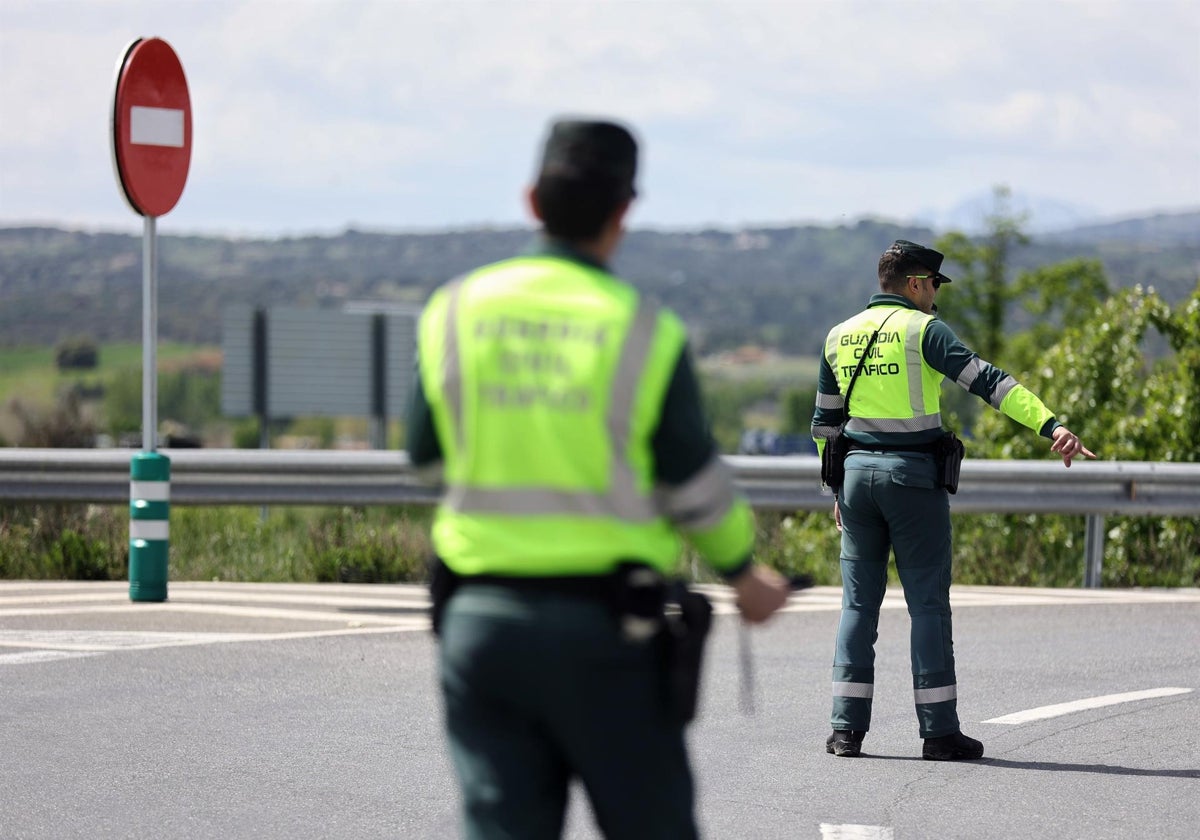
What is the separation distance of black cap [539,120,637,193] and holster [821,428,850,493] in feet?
12.9

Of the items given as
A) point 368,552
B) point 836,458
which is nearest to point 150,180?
point 368,552

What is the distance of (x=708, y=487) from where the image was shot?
124 inches

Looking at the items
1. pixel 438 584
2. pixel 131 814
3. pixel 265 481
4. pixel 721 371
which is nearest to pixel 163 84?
pixel 265 481

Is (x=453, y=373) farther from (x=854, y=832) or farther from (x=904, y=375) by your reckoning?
(x=904, y=375)

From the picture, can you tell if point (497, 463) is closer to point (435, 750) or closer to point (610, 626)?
point (610, 626)

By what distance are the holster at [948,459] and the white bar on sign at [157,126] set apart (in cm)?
599

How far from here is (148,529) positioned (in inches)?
411

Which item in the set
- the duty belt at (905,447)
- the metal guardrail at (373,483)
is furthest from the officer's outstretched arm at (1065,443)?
the metal guardrail at (373,483)

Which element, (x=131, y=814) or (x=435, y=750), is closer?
(x=131, y=814)

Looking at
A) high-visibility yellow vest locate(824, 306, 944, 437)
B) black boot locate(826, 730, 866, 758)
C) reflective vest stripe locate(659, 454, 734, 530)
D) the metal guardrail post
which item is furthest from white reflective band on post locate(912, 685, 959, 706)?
the metal guardrail post

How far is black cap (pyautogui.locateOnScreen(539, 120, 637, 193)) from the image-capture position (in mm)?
3146

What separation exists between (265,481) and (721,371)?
188 meters

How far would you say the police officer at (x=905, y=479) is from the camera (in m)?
6.71

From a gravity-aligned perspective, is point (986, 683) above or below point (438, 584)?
below
